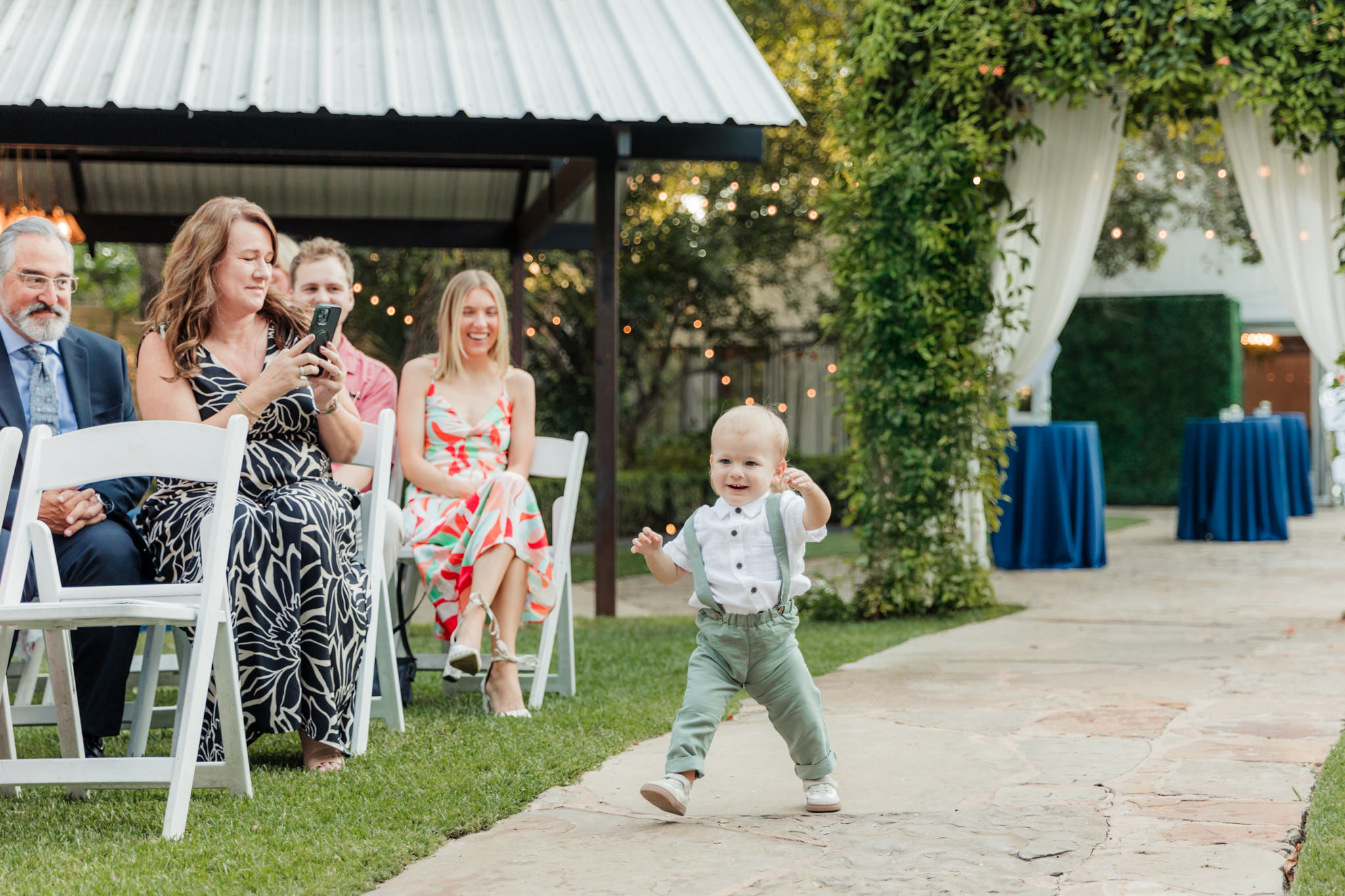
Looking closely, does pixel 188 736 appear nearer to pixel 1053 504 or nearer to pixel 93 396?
pixel 93 396

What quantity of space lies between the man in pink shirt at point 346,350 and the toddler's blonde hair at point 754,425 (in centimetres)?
175

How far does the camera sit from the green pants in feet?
9.64

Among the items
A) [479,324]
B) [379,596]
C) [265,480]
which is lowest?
[379,596]

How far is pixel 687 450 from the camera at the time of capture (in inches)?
553

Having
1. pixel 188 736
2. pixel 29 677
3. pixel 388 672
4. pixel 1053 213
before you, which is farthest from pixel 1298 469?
pixel 188 736

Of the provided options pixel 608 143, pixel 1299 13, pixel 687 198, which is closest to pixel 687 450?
pixel 687 198

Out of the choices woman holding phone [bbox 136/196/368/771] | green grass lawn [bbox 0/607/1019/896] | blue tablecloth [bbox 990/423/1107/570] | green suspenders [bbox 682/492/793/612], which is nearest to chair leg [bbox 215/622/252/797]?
green grass lawn [bbox 0/607/1019/896]

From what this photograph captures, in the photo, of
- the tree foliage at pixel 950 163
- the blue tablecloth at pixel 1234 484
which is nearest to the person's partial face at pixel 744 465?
the tree foliage at pixel 950 163

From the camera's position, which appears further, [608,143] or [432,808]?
[608,143]

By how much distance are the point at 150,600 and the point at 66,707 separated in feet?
1.25

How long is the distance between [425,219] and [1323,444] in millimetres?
13465

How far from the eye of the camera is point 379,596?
12.5 ft

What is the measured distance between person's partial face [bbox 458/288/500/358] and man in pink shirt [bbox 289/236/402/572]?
0.31m

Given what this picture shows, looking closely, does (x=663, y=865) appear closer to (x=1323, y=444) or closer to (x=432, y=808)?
(x=432, y=808)
